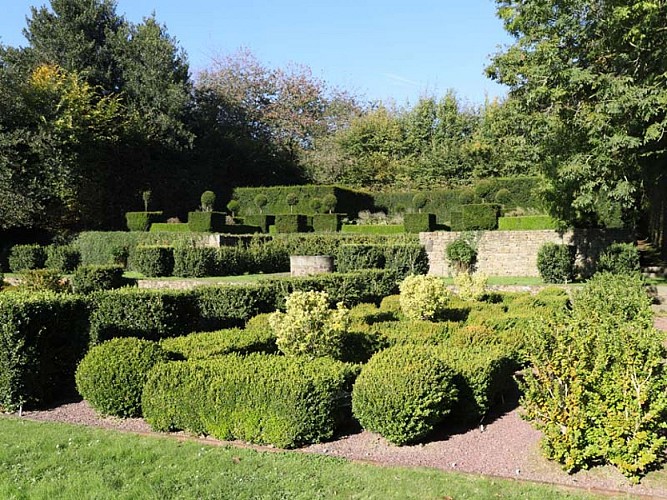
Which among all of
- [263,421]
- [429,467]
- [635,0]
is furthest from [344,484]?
[635,0]

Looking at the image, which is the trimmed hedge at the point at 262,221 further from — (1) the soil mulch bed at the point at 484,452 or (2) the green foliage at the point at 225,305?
(1) the soil mulch bed at the point at 484,452

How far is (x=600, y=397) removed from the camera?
432 centimetres

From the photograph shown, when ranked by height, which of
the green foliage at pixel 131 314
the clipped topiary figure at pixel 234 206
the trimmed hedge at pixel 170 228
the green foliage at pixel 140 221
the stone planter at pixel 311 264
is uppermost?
the clipped topiary figure at pixel 234 206

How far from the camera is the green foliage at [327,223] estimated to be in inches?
984

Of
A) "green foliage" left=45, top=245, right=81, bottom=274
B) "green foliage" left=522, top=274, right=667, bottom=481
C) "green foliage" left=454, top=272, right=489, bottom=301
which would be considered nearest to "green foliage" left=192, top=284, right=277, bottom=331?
"green foliage" left=454, top=272, right=489, bottom=301

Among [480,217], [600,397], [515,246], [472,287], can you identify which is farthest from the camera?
[480,217]

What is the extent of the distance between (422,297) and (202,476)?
16.2 feet

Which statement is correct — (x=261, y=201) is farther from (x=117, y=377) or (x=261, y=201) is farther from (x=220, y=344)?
(x=117, y=377)

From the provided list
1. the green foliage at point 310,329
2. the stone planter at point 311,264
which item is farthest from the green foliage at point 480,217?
the green foliage at point 310,329

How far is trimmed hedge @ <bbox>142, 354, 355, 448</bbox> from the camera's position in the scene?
15.9 feet

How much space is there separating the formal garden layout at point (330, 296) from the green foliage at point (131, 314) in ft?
0.09

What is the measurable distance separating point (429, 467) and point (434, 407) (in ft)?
2.09

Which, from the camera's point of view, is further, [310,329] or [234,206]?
[234,206]

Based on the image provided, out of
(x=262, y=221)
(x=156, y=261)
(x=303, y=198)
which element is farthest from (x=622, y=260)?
A: (x=303, y=198)
